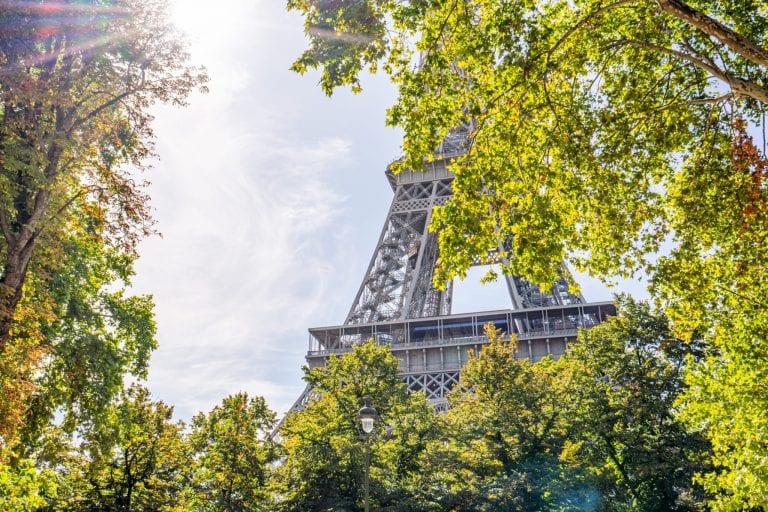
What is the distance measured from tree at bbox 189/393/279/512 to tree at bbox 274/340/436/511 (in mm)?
1420

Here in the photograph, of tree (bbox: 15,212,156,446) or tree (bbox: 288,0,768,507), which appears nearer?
tree (bbox: 288,0,768,507)

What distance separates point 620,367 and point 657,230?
36.7 ft

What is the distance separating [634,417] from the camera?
67.2ft

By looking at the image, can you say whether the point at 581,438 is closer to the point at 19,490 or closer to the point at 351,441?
the point at 351,441

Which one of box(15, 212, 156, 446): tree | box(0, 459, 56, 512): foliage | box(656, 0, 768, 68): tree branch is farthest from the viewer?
box(15, 212, 156, 446): tree

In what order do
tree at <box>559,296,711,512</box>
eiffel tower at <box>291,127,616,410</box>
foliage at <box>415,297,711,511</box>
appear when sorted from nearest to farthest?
foliage at <box>415,297,711,511</box>, tree at <box>559,296,711,512</box>, eiffel tower at <box>291,127,616,410</box>

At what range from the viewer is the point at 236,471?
2172 centimetres

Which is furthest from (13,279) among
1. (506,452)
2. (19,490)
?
(506,452)

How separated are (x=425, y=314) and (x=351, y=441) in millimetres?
34694

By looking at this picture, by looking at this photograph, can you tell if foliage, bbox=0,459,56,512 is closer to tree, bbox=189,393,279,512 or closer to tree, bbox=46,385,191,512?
tree, bbox=46,385,191,512

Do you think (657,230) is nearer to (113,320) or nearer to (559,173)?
(559,173)

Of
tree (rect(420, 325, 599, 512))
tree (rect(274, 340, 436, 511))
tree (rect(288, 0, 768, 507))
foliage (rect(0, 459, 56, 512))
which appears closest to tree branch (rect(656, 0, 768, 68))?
tree (rect(288, 0, 768, 507))

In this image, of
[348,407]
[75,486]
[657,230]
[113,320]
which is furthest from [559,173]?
[75,486]

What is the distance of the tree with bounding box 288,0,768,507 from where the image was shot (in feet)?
33.2
